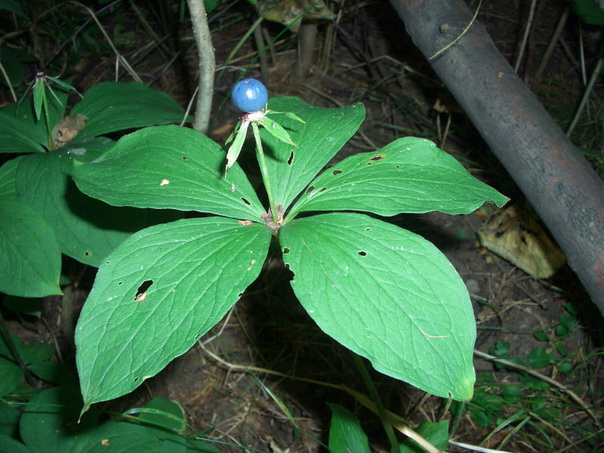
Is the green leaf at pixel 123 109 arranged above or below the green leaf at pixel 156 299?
above

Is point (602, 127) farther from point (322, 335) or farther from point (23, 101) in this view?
point (23, 101)

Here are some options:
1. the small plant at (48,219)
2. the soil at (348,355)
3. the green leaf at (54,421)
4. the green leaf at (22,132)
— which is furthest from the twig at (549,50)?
the green leaf at (54,421)

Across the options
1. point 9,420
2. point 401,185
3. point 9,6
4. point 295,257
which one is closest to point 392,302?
point 295,257

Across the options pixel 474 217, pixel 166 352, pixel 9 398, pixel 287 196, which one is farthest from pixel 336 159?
pixel 9 398

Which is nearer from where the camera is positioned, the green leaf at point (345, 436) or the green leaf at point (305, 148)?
the green leaf at point (305, 148)

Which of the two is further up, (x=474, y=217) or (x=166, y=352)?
(x=166, y=352)

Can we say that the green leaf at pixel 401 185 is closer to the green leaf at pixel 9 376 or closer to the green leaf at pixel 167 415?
the green leaf at pixel 167 415

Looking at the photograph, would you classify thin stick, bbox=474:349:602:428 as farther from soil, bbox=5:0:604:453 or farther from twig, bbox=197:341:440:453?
twig, bbox=197:341:440:453
